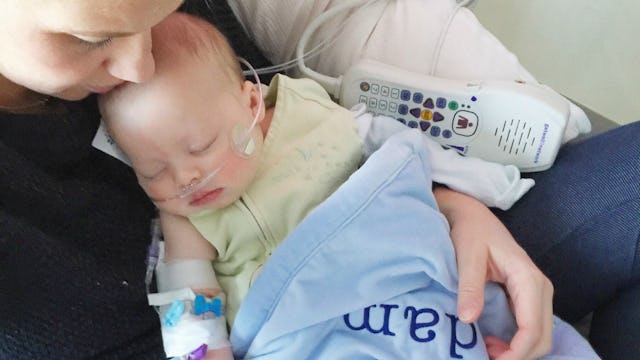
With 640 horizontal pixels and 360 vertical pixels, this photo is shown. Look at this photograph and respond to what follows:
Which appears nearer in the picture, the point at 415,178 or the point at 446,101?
the point at 415,178

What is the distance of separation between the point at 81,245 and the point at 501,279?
16.6 inches

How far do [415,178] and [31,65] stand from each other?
395 millimetres

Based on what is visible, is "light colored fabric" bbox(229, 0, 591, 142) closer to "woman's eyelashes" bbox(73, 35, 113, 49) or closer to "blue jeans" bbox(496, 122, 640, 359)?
"blue jeans" bbox(496, 122, 640, 359)

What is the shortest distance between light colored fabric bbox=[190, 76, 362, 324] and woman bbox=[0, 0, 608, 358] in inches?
3.5

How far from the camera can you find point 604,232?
74cm

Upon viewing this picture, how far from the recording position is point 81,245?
2.18 feet

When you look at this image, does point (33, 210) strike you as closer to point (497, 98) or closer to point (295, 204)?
point (295, 204)

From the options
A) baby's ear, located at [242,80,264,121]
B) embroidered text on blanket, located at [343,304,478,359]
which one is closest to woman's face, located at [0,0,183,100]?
baby's ear, located at [242,80,264,121]

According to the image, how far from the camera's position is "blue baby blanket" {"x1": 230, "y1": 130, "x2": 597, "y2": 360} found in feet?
2.19

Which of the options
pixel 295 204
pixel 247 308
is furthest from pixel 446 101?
pixel 247 308

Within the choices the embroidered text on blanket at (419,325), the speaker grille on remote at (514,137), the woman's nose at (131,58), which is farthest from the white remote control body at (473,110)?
the woman's nose at (131,58)

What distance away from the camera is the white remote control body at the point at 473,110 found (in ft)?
2.60

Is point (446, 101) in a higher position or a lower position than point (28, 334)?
higher

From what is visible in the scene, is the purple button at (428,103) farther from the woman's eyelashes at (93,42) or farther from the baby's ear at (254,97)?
the woman's eyelashes at (93,42)
